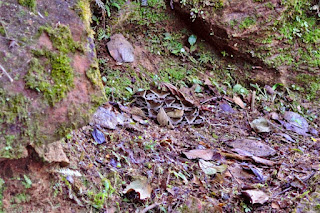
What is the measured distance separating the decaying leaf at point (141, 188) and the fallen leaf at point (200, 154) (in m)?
0.83

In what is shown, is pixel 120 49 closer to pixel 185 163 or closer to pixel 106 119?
pixel 106 119

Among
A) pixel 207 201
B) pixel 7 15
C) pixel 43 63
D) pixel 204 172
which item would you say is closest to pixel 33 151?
pixel 43 63

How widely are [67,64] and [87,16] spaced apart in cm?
50

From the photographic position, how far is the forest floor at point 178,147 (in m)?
2.44

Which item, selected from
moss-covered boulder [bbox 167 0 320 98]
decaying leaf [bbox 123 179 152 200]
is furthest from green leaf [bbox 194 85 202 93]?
decaying leaf [bbox 123 179 152 200]

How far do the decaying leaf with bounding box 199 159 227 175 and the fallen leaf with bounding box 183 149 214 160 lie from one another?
3.4 inches

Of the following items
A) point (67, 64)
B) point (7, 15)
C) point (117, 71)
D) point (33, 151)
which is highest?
point (7, 15)

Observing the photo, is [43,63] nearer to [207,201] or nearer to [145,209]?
[145,209]

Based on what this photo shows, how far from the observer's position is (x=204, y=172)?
3.26 meters

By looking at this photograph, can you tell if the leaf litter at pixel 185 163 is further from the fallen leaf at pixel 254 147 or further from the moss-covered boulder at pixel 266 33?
the moss-covered boulder at pixel 266 33

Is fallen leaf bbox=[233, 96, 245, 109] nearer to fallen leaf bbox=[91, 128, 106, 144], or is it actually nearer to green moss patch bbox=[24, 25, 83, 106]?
fallen leaf bbox=[91, 128, 106, 144]

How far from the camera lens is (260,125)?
15.0 feet

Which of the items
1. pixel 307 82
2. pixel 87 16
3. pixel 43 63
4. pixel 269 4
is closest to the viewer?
pixel 43 63

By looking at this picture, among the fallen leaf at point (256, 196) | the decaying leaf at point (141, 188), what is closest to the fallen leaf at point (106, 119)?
the decaying leaf at point (141, 188)
